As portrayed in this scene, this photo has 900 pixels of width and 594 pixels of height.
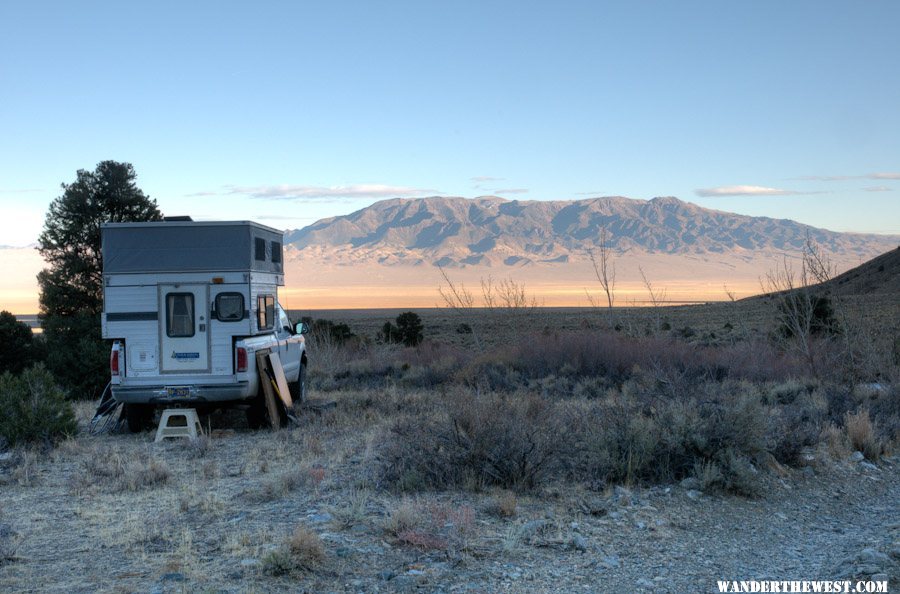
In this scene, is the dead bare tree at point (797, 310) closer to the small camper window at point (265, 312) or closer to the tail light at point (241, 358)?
the small camper window at point (265, 312)

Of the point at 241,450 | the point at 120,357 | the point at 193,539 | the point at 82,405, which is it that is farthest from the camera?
the point at 82,405

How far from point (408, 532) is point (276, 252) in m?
8.35

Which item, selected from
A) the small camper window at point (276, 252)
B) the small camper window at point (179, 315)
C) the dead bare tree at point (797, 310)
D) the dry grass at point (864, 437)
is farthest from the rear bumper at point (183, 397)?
the dead bare tree at point (797, 310)

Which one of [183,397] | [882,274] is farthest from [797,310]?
[882,274]

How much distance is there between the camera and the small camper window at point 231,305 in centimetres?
1208

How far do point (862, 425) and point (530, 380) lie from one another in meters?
8.26

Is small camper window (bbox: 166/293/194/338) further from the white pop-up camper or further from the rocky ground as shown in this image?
the rocky ground

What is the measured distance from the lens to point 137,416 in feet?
41.4

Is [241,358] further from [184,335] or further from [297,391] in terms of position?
[297,391]

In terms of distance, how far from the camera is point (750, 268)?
19225cm

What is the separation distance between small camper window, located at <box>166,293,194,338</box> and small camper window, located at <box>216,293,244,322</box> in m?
0.39

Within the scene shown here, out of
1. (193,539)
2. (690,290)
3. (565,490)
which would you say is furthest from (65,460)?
(690,290)

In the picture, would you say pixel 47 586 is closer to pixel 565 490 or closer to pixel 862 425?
pixel 565 490

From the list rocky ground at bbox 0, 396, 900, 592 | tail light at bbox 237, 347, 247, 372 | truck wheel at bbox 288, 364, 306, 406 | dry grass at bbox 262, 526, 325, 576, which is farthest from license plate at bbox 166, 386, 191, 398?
dry grass at bbox 262, 526, 325, 576
